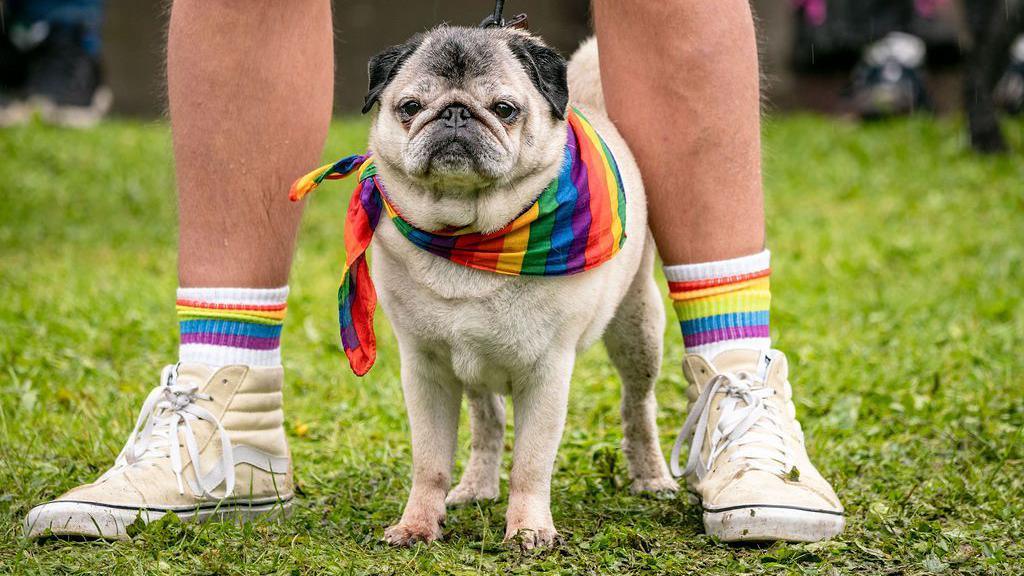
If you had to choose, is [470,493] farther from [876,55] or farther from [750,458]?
[876,55]

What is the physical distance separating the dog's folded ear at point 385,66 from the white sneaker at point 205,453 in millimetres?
668

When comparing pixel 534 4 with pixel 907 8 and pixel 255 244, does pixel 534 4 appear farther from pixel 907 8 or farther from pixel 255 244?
pixel 255 244

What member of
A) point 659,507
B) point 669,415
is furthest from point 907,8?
point 659,507

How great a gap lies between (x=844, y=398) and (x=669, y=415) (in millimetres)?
543

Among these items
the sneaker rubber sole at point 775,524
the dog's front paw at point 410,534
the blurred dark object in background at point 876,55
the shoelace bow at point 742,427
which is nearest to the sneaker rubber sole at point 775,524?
the sneaker rubber sole at point 775,524

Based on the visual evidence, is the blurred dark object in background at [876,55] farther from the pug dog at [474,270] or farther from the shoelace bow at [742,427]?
the pug dog at [474,270]

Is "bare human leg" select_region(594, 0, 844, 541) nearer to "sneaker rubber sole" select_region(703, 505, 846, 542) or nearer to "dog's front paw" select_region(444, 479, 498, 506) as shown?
"sneaker rubber sole" select_region(703, 505, 846, 542)

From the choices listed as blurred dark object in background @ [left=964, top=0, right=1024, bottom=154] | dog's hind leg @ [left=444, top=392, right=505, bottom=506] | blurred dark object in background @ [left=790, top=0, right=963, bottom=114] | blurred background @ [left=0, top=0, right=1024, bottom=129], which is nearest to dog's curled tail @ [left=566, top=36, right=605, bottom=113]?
dog's hind leg @ [left=444, top=392, right=505, bottom=506]

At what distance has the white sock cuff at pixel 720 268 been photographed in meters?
2.55

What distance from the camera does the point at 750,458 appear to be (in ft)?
7.82

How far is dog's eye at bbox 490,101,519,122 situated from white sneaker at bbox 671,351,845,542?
2.38ft

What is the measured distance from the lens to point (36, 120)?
7.86m

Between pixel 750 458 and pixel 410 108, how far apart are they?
101 cm

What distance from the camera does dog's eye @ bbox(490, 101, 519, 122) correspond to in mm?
2223
